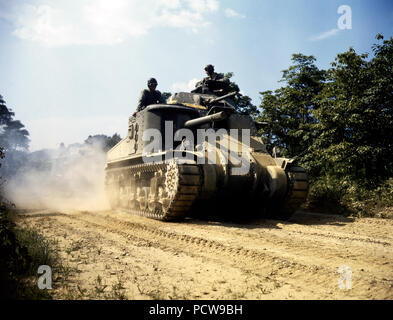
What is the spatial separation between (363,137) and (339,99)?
184 centimetres

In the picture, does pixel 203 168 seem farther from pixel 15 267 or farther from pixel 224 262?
pixel 15 267

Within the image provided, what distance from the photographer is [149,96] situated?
10438mm

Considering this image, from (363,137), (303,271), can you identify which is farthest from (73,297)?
(363,137)

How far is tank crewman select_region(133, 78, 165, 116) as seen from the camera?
10.3 metres

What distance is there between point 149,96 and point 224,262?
7439 millimetres

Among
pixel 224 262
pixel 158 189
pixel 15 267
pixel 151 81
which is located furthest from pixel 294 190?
pixel 15 267

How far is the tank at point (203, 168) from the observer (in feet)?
23.5

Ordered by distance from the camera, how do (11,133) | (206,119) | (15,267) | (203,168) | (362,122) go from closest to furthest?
(15,267) → (203,168) → (206,119) → (362,122) → (11,133)

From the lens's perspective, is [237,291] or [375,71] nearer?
[237,291]

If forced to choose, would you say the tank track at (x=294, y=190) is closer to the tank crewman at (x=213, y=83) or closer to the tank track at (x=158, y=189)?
the tank track at (x=158, y=189)

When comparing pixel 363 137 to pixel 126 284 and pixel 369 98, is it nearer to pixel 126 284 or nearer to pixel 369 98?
pixel 369 98

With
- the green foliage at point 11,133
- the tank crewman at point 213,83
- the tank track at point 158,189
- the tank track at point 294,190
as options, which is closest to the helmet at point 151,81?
the tank crewman at point 213,83

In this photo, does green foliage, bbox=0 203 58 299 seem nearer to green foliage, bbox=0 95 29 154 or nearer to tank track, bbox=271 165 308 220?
tank track, bbox=271 165 308 220

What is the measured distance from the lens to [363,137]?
Result: 11797 mm
